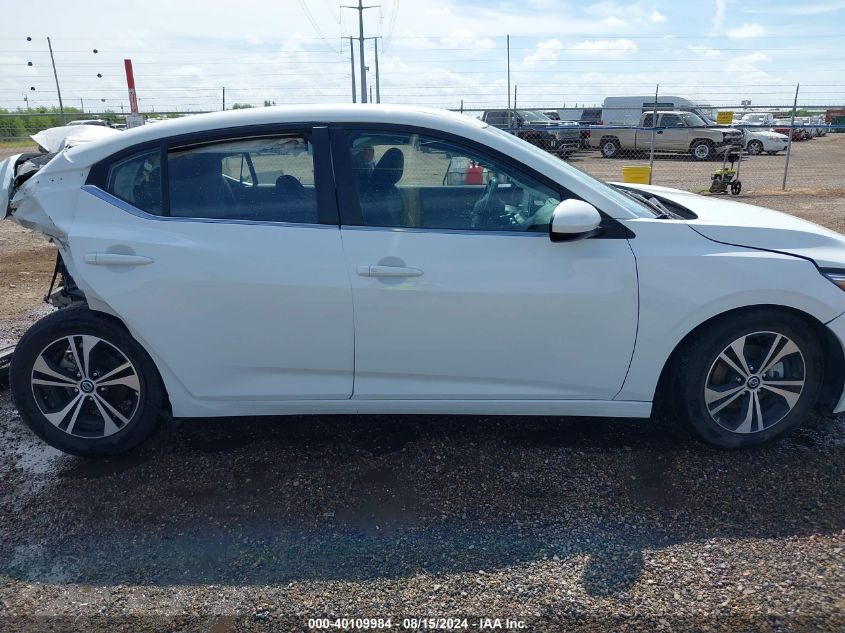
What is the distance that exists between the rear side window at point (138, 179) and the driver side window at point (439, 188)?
3.21ft

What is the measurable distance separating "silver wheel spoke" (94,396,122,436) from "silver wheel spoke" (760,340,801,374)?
3267 millimetres

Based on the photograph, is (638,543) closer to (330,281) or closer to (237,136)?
(330,281)

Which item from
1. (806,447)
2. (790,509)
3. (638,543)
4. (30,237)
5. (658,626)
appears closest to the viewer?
(658,626)

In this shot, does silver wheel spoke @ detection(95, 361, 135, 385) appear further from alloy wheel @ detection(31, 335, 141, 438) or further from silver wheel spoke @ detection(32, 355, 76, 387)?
silver wheel spoke @ detection(32, 355, 76, 387)

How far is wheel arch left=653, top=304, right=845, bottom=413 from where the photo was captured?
3398 mm

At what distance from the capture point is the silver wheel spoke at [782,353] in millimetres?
3434

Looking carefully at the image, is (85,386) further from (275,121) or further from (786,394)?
(786,394)

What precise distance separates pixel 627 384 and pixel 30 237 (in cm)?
958

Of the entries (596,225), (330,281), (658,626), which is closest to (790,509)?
(658,626)

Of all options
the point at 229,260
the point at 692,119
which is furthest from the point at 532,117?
Result: the point at 229,260

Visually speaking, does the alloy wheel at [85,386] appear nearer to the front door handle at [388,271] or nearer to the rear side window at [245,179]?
the rear side window at [245,179]

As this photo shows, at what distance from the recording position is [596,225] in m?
3.20

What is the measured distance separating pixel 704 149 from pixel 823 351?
2347cm

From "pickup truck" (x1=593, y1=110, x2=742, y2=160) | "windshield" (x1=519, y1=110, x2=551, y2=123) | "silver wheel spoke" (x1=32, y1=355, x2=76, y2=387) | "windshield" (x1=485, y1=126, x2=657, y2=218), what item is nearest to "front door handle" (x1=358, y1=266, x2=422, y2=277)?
"windshield" (x1=485, y1=126, x2=657, y2=218)
